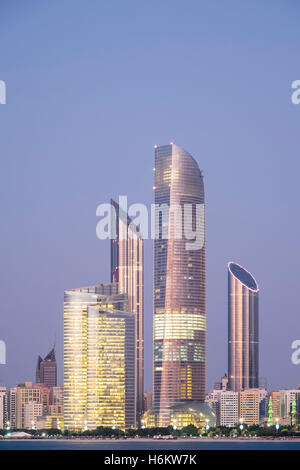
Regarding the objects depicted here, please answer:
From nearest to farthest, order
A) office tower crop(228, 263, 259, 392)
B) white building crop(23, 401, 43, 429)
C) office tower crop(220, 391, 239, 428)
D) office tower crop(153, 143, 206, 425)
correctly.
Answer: white building crop(23, 401, 43, 429)
office tower crop(220, 391, 239, 428)
office tower crop(153, 143, 206, 425)
office tower crop(228, 263, 259, 392)

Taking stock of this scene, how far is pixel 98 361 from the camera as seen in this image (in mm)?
118438

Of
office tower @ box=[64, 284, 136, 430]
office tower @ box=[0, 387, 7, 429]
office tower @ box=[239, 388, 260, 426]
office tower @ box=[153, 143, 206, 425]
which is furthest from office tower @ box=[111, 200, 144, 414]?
office tower @ box=[64, 284, 136, 430]

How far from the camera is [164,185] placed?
438ft

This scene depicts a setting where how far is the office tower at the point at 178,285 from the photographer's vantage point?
431ft

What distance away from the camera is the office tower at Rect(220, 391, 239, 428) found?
129375 mm

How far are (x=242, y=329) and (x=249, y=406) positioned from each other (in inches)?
670

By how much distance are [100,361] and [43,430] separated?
25.3ft

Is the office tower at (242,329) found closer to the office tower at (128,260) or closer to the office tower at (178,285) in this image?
the office tower at (128,260)

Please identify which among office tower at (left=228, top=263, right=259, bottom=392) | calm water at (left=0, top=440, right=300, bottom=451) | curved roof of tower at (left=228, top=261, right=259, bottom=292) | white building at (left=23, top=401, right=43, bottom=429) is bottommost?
calm water at (left=0, top=440, right=300, bottom=451)

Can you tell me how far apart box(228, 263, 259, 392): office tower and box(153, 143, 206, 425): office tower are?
11927mm

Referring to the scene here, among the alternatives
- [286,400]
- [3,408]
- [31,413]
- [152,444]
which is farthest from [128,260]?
[152,444]

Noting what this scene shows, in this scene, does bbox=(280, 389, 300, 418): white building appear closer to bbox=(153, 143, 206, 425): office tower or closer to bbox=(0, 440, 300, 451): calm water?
bbox=(153, 143, 206, 425): office tower

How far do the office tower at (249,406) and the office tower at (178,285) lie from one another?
4117mm
